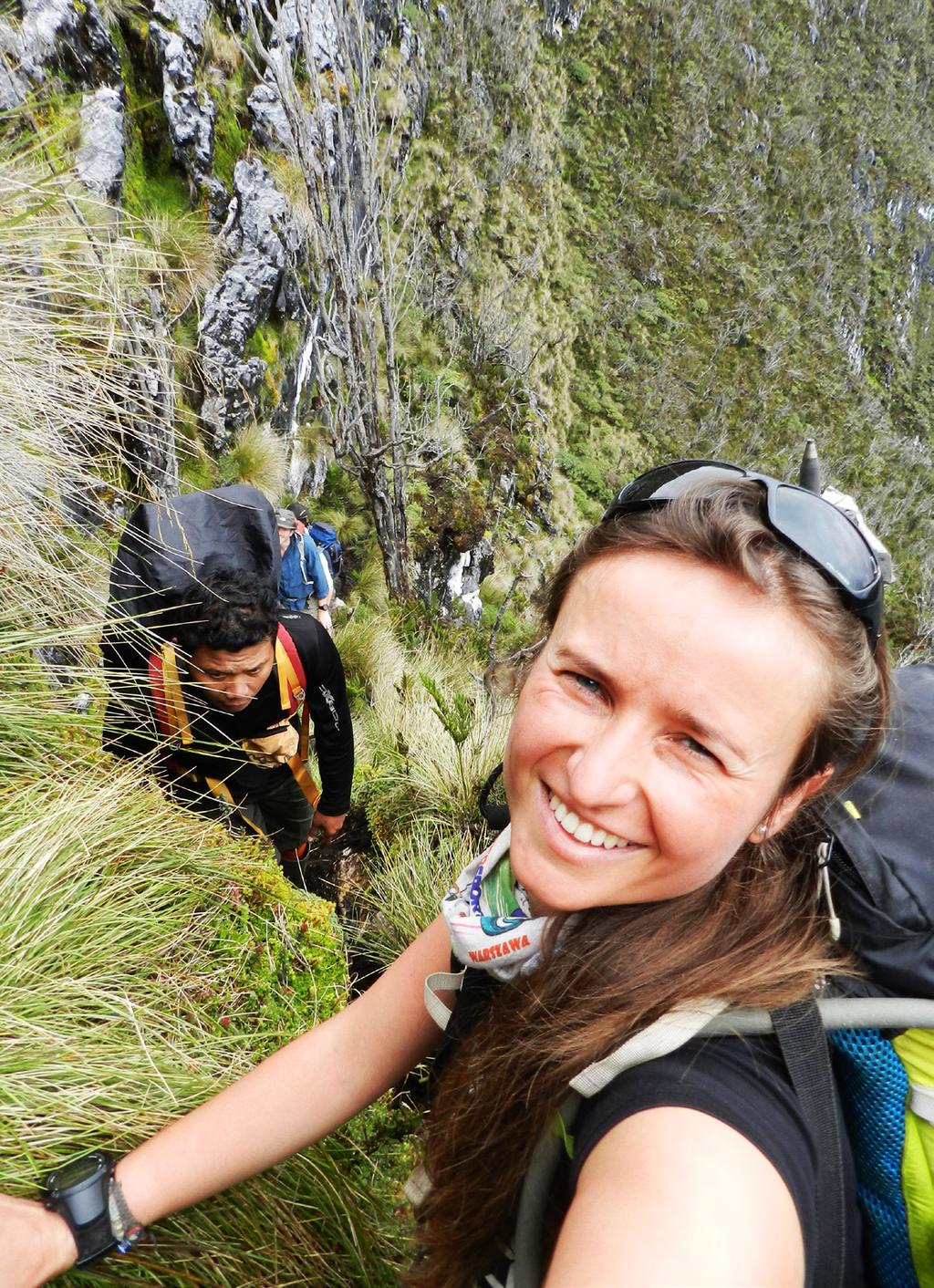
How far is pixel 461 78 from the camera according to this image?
1847 centimetres

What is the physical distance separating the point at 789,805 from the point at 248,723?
8.17 ft

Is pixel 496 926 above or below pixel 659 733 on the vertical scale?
below

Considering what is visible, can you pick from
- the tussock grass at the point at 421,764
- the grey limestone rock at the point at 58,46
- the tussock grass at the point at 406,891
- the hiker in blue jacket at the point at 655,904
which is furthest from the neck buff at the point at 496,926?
the grey limestone rock at the point at 58,46

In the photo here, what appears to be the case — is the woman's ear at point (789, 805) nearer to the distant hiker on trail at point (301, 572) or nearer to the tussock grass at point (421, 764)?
the tussock grass at point (421, 764)

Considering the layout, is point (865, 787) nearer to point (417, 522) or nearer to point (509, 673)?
point (509, 673)

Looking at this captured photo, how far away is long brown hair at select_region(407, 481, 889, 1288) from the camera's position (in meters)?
0.87

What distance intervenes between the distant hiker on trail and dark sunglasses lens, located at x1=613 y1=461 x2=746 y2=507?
5292 mm

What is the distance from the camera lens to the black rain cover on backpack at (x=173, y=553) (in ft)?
7.97

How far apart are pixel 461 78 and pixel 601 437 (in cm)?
1144

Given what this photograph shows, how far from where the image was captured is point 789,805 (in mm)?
952

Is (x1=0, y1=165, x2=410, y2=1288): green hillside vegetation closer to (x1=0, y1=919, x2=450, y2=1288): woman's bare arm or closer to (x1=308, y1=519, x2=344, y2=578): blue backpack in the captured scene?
(x1=0, y1=919, x2=450, y2=1288): woman's bare arm

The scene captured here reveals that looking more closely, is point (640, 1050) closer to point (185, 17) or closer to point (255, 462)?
point (255, 462)

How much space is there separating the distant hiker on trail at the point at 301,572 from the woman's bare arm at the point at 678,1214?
5.68m

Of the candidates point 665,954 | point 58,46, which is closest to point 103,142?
point 58,46
